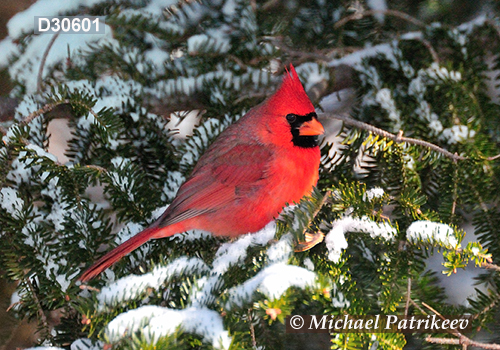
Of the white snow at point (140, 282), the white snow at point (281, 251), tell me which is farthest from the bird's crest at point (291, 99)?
the white snow at point (140, 282)

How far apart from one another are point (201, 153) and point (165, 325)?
133 cm

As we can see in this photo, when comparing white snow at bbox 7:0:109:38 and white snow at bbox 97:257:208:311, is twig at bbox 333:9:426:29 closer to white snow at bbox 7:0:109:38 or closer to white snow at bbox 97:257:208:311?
white snow at bbox 7:0:109:38

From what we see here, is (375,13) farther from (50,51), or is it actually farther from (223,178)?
(50,51)

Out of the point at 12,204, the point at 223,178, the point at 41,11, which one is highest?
the point at 41,11

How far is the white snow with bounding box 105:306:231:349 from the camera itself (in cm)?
106

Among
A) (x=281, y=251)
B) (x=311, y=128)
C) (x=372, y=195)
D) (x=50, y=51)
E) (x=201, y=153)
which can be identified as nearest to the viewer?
(x=281, y=251)

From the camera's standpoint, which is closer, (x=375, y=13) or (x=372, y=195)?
(x=372, y=195)

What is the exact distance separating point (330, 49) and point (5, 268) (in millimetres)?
2084

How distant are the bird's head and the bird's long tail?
28.5 inches

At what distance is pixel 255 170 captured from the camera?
2.09 m

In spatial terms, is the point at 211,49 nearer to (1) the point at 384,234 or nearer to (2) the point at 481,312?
(1) the point at 384,234

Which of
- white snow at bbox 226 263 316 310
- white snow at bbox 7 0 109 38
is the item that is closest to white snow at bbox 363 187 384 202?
white snow at bbox 226 263 316 310

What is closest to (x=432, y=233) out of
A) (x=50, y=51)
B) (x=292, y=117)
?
(x=292, y=117)

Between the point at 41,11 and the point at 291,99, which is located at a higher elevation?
the point at 41,11
